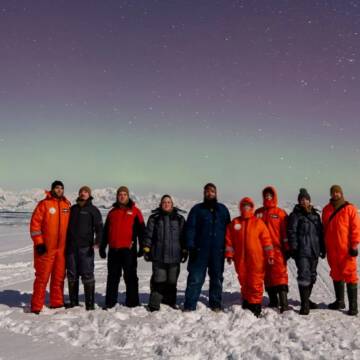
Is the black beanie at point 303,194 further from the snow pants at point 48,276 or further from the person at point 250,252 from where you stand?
the snow pants at point 48,276

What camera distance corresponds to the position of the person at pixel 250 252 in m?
6.32

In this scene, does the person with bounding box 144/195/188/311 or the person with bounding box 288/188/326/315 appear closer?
the person with bounding box 288/188/326/315

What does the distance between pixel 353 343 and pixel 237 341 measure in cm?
145

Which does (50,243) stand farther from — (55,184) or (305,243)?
(305,243)

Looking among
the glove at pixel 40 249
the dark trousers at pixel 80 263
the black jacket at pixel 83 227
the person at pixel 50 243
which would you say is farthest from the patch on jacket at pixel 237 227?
the glove at pixel 40 249

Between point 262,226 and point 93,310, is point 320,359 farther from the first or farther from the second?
point 93,310

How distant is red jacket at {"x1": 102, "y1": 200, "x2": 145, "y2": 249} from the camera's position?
689 cm

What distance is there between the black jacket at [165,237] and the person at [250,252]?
2.77ft

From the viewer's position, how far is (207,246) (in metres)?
6.68

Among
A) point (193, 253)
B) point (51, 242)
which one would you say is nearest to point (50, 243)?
point (51, 242)

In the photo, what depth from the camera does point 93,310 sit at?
6.68 metres

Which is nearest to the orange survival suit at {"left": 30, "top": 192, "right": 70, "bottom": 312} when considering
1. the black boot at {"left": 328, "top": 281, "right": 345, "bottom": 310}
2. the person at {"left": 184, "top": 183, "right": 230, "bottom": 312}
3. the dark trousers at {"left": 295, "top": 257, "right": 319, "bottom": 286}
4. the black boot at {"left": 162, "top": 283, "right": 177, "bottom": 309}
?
the black boot at {"left": 162, "top": 283, "right": 177, "bottom": 309}

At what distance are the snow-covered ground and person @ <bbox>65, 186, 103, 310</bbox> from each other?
0.39m

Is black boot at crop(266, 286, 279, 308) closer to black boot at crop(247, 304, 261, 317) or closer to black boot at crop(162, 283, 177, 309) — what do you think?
black boot at crop(247, 304, 261, 317)
